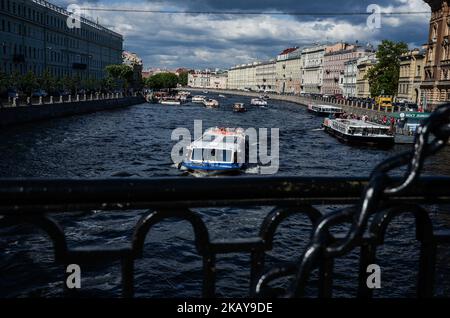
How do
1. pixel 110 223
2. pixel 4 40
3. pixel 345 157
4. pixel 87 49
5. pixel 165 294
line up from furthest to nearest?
pixel 87 49, pixel 4 40, pixel 345 157, pixel 110 223, pixel 165 294

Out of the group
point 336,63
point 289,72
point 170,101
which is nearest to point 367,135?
point 170,101

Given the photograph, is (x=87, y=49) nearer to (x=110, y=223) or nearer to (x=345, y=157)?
(x=345, y=157)

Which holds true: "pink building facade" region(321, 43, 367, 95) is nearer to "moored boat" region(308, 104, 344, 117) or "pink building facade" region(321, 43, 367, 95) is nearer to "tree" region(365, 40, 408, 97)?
"moored boat" region(308, 104, 344, 117)

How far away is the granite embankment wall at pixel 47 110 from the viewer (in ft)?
123

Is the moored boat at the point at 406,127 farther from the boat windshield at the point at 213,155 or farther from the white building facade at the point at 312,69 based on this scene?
the white building facade at the point at 312,69

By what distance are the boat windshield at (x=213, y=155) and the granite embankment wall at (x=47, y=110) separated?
18141 mm

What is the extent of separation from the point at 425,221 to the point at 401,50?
224 feet

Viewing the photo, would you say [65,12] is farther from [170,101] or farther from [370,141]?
[370,141]

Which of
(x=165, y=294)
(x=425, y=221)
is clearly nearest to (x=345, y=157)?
(x=165, y=294)

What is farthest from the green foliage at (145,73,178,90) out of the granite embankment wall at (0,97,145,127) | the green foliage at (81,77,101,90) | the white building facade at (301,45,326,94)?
the granite embankment wall at (0,97,145,127)

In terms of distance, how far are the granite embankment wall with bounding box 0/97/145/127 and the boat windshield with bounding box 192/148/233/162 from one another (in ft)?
59.5

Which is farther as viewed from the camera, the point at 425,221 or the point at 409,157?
the point at 425,221

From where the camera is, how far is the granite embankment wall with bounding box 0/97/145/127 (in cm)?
3744

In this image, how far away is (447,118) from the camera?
1289 millimetres
